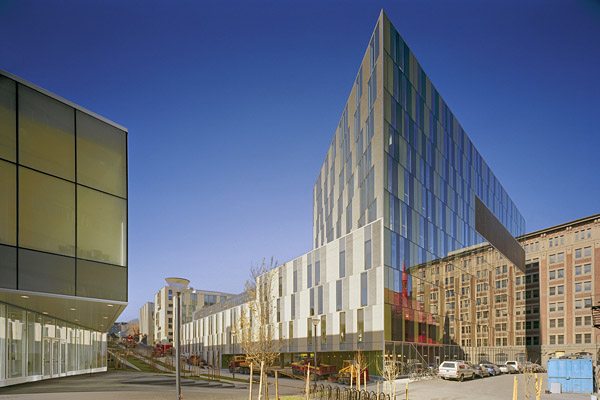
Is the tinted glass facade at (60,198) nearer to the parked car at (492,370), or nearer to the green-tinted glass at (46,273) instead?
the green-tinted glass at (46,273)

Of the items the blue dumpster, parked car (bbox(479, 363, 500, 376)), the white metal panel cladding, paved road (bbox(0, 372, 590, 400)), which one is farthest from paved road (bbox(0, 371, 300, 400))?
parked car (bbox(479, 363, 500, 376))

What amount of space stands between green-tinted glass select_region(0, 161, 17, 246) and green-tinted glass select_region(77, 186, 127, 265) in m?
3.01

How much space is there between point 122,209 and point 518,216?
9034cm

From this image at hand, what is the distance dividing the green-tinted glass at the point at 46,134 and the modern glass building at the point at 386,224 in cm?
2586

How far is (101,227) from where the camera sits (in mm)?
24578

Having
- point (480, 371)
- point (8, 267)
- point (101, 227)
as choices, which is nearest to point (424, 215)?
point (480, 371)

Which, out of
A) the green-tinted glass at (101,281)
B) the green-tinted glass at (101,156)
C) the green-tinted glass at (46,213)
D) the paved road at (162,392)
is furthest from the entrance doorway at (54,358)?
the green-tinted glass at (46,213)

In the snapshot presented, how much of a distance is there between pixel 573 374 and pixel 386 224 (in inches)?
659

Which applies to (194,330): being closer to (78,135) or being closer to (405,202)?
(405,202)

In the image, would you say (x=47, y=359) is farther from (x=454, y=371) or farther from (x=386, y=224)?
(x=454, y=371)

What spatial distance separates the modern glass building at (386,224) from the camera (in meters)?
43.9

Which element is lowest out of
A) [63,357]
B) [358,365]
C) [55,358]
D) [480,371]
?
[480,371]

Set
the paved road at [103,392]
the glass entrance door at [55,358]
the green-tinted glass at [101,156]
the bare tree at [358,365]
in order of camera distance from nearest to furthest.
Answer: the paved road at [103,392], the green-tinted glass at [101,156], the bare tree at [358,365], the glass entrance door at [55,358]

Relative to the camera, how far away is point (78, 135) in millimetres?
24203
